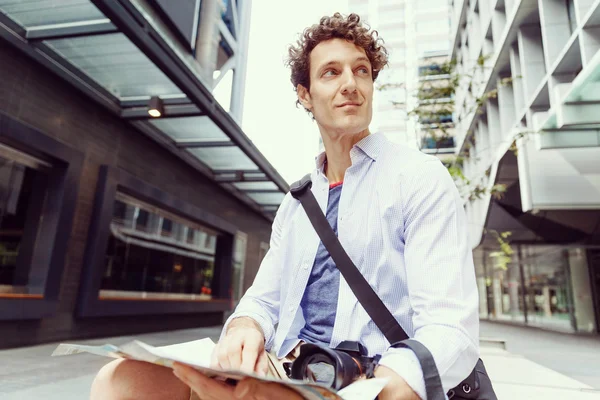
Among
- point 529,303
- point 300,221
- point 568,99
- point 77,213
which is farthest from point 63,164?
point 529,303

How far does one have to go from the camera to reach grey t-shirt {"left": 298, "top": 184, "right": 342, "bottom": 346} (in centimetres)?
139

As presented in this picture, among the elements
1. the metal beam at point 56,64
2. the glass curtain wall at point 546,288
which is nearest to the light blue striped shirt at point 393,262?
the metal beam at point 56,64

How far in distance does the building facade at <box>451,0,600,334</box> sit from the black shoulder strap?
22.9 feet

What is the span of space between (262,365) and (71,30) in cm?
595

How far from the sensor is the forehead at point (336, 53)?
1.59 metres

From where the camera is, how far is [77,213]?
6.91 metres

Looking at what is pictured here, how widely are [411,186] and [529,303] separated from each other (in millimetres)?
20901

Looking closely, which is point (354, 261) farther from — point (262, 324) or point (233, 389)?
point (233, 389)

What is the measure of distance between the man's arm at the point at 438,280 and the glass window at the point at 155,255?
787 centimetres

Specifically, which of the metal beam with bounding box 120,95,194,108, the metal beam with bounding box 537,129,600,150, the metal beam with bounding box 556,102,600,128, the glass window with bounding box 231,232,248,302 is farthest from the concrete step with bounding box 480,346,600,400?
the glass window with bounding box 231,232,248,302

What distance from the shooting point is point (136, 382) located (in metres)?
1.07

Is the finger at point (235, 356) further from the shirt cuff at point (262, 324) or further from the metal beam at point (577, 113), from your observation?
the metal beam at point (577, 113)

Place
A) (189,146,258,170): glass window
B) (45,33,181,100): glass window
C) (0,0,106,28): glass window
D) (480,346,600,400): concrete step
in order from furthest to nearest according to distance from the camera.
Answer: (189,146,258,170): glass window, (45,33,181,100): glass window, (0,0,106,28): glass window, (480,346,600,400): concrete step

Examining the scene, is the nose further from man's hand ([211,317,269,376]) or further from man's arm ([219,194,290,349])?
man's hand ([211,317,269,376])
